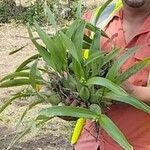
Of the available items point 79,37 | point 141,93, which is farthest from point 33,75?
point 141,93

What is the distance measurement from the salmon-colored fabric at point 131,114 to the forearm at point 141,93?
92 mm

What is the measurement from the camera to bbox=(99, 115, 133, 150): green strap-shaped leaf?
2.05 m

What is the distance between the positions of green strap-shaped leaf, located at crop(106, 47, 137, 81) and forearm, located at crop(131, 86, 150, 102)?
0.11 meters

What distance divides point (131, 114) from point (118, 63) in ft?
0.96

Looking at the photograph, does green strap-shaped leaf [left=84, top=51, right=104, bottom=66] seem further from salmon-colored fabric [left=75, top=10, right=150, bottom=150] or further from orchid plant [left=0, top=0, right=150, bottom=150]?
salmon-colored fabric [left=75, top=10, right=150, bottom=150]

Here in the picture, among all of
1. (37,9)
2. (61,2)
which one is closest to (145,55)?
(37,9)

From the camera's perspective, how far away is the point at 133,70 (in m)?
2.22

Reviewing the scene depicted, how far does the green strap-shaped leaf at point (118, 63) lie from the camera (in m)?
2.23

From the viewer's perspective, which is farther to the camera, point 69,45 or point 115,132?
point 69,45

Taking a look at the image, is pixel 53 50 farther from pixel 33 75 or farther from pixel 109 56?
pixel 109 56

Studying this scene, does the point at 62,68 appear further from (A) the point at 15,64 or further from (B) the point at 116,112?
(A) the point at 15,64

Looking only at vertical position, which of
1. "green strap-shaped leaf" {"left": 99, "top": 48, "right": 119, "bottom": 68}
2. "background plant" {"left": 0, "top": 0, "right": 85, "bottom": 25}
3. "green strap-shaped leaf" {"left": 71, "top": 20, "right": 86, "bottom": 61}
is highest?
"green strap-shaped leaf" {"left": 71, "top": 20, "right": 86, "bottom": 61}

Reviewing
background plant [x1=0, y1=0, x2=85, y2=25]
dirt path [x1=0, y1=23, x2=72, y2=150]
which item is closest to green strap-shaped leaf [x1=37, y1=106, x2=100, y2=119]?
dirt path [x1=0, y1=23, x2=72, y2=150]

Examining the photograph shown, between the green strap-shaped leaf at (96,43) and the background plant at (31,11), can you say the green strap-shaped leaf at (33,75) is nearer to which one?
the green strap-shaped leaf at (96,43)
